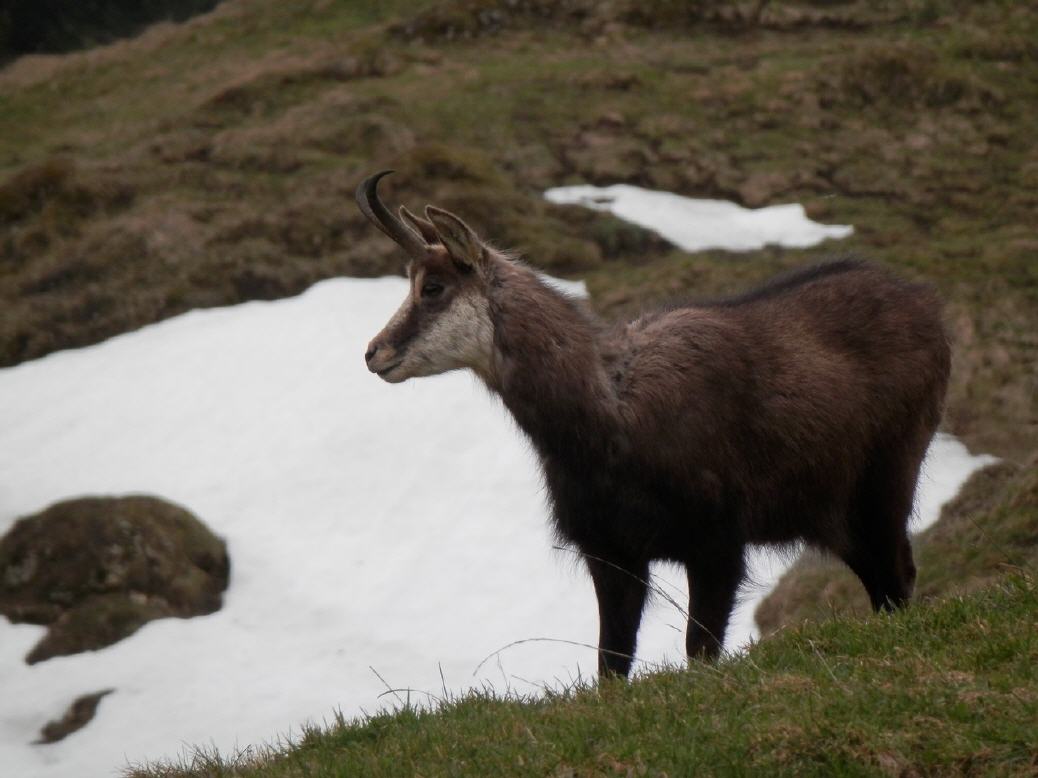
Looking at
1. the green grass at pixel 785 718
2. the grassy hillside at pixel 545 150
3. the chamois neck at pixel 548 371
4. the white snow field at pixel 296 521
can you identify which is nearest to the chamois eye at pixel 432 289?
the chamois neck at pixel 548 371

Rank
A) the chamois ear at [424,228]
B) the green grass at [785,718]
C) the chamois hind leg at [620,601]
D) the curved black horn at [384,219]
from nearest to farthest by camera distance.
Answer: the green grass at [785,718] → the chamois hind leg at [620,601] → the curved black horn at [384,219] → the chamois ear at [424,228]

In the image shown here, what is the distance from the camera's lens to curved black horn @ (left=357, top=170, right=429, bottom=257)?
822 cm

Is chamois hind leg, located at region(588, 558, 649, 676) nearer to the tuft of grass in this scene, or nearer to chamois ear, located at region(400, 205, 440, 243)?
chamois ear, located at region(400, 205, 440, 243)

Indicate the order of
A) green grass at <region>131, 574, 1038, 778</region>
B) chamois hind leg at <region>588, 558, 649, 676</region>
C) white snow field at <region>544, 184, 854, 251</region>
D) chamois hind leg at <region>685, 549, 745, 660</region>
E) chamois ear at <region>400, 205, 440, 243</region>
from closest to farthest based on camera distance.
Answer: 1. green grass at <region>131, 574, 1038, 778</region>
2. chamois hind leg at <region>685, 549, 745, 660</region>
3. chamois hind leg at <region>588, 558, 649, 676</region>
4. chamois ear at <region>400, 205, 440, 243</region>
5. white snow field at <region>544, 184, 854, 251</region>

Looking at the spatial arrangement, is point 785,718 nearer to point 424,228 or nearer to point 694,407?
point 694,407

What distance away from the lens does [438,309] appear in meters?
8.37

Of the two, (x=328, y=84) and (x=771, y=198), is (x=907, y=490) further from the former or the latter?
(x=328, y=84)

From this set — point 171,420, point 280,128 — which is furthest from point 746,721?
point 280,128

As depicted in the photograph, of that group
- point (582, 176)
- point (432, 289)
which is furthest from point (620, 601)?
point (582, 176)

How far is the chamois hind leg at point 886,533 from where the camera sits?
891cm

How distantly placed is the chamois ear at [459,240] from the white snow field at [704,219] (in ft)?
51.2

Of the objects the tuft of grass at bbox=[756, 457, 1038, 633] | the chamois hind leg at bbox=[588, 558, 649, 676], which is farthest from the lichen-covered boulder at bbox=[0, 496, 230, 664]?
the chamois hind leg at bbox=[588, 558, 649, 676]

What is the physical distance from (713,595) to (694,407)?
3.68 feet

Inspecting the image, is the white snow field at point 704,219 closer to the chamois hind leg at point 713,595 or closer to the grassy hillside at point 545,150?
the grassy hillside at point 545,150
